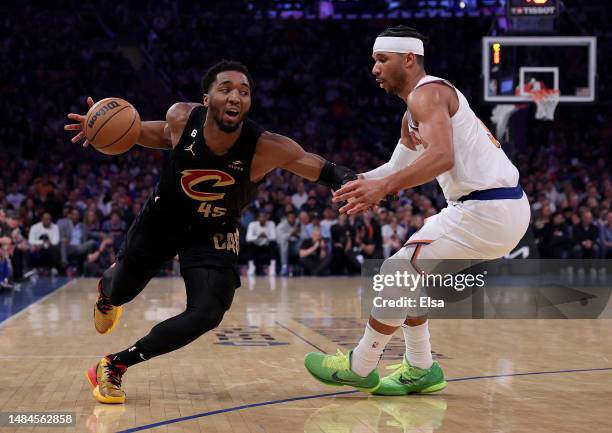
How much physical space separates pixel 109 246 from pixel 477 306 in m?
7.89

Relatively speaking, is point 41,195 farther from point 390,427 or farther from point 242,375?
point 390,427

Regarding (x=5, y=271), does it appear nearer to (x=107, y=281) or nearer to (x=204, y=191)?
(x=107, y=281)

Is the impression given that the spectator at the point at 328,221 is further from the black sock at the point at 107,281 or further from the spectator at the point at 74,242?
the black sock at the point at 107,281

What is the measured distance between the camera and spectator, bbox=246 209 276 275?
57.2ft

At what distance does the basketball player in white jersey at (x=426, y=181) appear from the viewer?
4.86 meters

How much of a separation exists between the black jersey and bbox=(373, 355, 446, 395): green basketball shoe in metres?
1.18

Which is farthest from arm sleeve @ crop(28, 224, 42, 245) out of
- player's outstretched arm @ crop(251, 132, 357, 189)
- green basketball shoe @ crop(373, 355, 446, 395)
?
green basketball shoe @ crop(373, 355, 446, 395)

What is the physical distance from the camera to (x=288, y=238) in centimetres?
1767

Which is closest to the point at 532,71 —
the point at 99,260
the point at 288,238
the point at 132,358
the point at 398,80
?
the point at 288,238

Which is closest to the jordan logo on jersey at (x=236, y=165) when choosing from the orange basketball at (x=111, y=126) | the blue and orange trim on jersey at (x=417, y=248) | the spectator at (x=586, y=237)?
the orange basketball at (x=111, y=126)

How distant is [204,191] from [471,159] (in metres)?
1.53

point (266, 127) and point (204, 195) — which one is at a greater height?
point (266, 127)

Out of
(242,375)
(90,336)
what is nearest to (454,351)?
(242,375)

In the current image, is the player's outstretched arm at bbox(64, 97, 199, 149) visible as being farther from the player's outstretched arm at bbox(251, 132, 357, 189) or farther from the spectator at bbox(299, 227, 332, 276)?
the spectator at bbox(299, 227, 332, 276)
